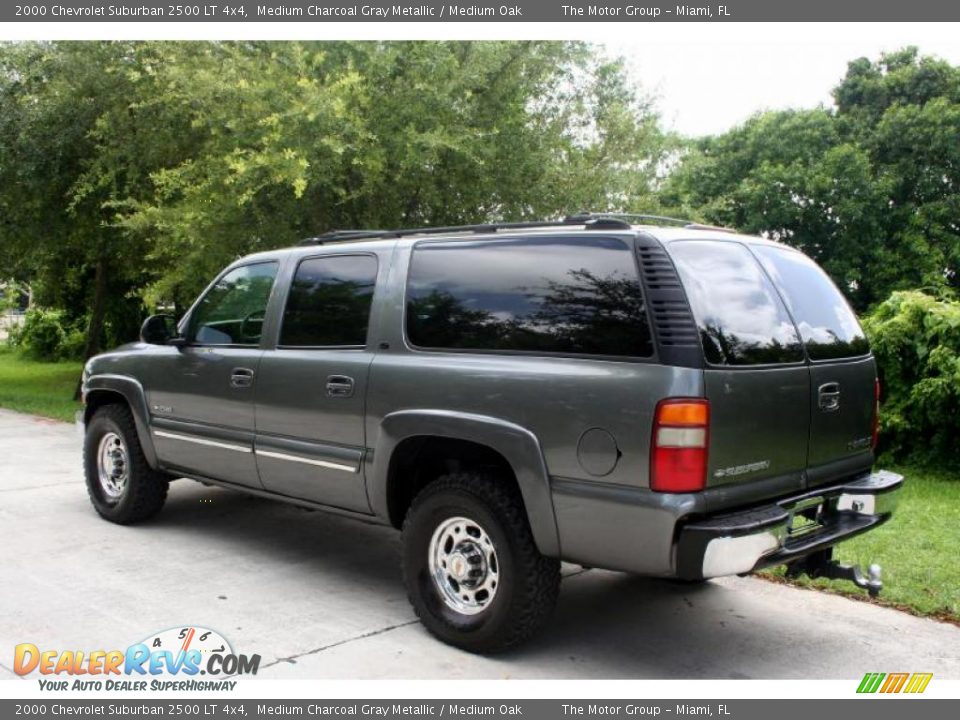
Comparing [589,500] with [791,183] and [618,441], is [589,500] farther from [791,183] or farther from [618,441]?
[791,183]

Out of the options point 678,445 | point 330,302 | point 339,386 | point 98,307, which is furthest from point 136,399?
point 98,307

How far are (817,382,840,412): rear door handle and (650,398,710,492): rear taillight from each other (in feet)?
3.03

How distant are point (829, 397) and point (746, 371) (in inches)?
27.8

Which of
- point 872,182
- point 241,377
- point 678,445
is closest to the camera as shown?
point 678,445

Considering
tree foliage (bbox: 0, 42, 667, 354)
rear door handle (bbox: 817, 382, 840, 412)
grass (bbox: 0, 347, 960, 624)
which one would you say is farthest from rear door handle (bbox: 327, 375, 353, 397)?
tree foliage (bbox: 0, 42, 667, 354)

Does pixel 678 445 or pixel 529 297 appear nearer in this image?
pixel 678 445

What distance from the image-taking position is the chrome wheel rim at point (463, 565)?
4242 mm

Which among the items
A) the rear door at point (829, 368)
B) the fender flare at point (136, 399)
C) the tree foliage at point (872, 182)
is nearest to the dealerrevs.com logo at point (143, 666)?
the fender flare at point (136, 399)

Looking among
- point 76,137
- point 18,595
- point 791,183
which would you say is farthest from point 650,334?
point 791,183

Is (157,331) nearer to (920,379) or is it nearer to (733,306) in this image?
(733,306)

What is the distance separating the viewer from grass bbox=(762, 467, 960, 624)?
5.06 meters

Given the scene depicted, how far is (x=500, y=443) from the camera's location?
4066 mm

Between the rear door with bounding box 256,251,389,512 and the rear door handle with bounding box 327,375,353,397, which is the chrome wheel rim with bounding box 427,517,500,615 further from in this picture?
the rear door handle with bounding box 327,375,353,397

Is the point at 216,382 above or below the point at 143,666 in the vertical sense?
above
